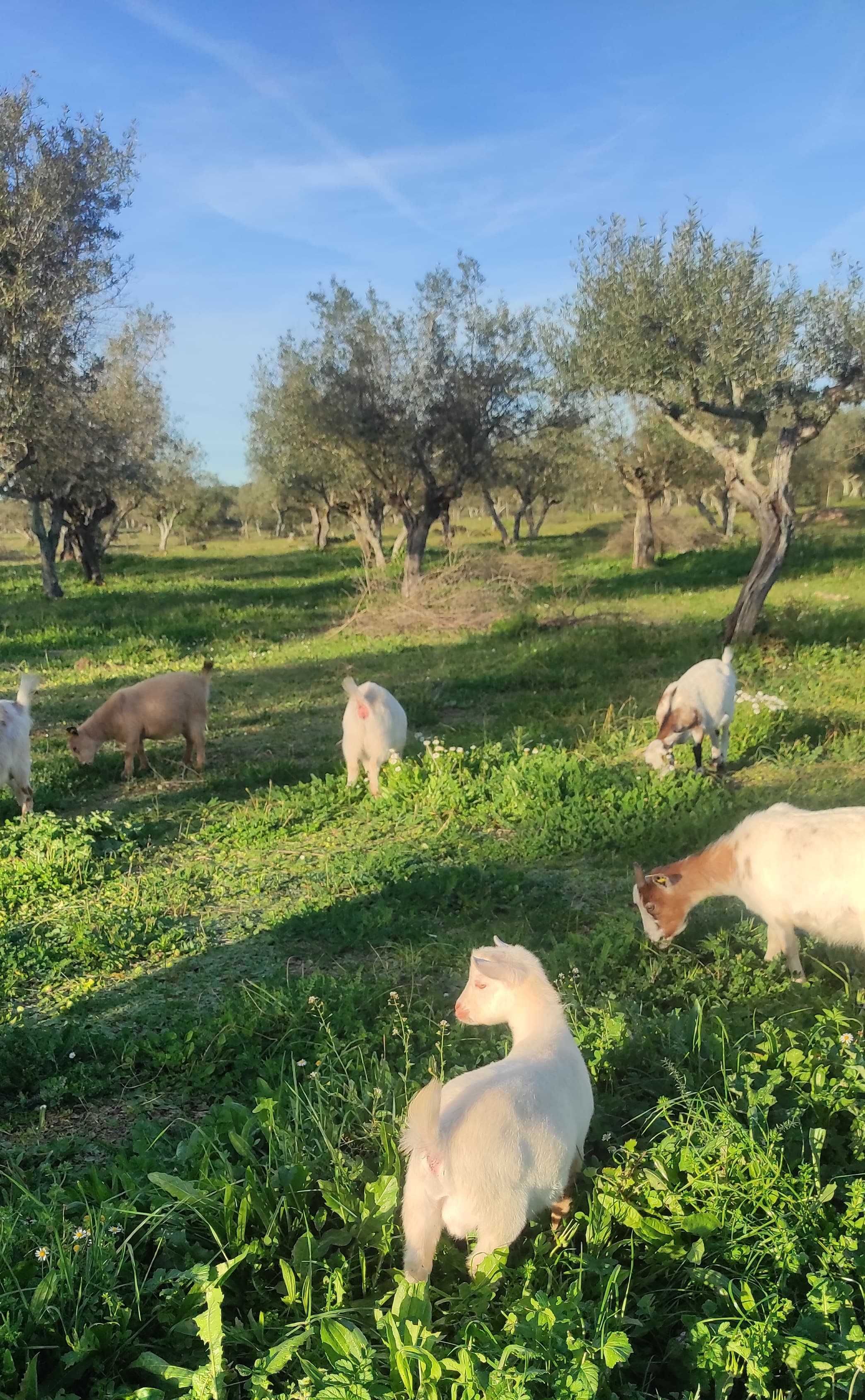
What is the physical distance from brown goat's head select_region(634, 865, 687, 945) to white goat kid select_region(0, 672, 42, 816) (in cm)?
595

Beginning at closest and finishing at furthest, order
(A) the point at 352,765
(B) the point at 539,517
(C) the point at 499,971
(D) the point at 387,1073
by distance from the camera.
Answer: (C) the point at 499,971 → (D) the point at 387,1073 → (A) the point at 352,765 → (B) the point at 539,517

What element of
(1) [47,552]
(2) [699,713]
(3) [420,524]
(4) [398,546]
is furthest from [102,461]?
(2) [699,713]

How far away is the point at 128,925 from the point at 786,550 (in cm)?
1286

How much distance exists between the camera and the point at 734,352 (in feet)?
44.4

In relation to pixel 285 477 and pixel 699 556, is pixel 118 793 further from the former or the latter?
pixel 285 477

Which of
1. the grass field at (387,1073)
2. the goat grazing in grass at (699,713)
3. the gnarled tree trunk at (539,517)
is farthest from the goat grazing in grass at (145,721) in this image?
the gnarled tree trunk at (539,517)

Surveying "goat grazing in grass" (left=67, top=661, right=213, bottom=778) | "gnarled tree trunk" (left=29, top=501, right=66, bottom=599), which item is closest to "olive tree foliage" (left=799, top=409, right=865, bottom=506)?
"gnarled tree trunk" (left=29, top=501, right=66, bottom=599)

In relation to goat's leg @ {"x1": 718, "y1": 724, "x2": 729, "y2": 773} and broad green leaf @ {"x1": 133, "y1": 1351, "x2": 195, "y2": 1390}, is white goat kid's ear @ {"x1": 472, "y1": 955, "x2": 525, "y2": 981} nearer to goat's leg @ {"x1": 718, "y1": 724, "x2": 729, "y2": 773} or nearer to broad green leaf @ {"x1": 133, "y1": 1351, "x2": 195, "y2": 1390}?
broad green leaf @ {"x1": 133, "y1": 1351, "x2": 195, "y2": 1390}

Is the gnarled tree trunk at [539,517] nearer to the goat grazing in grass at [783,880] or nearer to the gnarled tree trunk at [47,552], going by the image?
the gnarled tree trunk at [47,552]

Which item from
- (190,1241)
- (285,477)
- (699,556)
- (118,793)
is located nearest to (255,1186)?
(190,1241)

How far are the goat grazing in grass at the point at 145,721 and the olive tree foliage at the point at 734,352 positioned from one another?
31.8 ft

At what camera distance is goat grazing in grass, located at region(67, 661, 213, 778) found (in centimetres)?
963

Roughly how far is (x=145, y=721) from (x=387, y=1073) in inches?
270

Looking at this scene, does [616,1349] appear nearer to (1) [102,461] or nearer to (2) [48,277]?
(2) [48,277]
